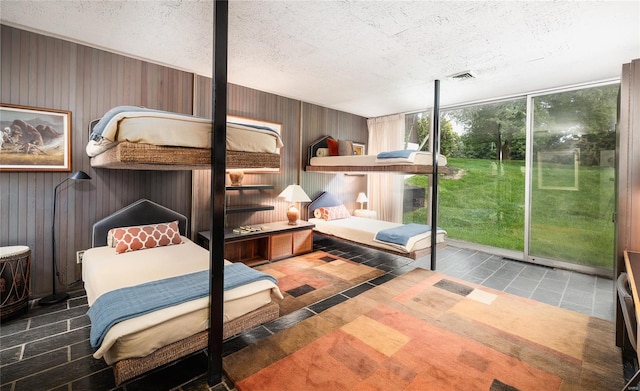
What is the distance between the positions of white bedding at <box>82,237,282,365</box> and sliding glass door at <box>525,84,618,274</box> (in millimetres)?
4435

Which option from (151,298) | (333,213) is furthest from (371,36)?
(333,213)

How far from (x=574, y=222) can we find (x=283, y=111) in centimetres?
487

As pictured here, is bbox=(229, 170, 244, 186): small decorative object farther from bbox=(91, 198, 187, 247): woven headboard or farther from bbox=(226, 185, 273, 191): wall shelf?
bbox=(91, 198, 187, 247): woven headboard

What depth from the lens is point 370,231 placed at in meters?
4.39

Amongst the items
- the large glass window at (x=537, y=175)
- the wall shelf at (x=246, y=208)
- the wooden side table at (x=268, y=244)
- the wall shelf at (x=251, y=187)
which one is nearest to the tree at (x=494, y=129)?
the large glass window at (x=537, y=175)

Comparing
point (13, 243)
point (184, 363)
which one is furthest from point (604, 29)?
point (13, 243)

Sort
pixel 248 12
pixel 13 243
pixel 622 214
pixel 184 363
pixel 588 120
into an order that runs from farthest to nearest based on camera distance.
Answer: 1. pixel 588 120
2. pixel 13 243
3. pixel 248 12
4. pixel 622 214
5. pixel 184 363

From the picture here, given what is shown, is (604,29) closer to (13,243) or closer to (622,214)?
(622,214)

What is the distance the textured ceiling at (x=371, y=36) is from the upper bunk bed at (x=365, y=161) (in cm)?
112

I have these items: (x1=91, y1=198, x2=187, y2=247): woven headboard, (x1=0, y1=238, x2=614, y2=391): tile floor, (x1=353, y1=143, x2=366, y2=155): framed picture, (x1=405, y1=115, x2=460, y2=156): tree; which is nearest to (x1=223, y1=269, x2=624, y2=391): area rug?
(x1=0, y1=238, x2=614, y2=391): tile floor

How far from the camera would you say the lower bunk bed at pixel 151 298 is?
5.26ft

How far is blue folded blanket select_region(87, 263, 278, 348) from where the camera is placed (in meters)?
1.64

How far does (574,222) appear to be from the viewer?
4152mm

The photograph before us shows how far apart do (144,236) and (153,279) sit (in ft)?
3.69
